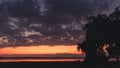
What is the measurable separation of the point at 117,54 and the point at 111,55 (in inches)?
46.0

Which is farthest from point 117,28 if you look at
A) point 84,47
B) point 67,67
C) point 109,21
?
point 67,67

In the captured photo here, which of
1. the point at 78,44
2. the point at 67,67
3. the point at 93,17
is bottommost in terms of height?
the point at 67,67

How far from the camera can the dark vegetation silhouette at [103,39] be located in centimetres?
7294

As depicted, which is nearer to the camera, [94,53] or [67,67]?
[67,67]

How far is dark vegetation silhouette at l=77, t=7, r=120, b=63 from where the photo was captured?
72.9 metres

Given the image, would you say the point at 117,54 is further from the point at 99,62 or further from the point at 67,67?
the point at 67,67

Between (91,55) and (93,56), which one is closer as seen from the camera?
(93,56)

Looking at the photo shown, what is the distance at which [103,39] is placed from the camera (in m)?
72.7

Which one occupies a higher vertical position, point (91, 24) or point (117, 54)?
point (91, 24)

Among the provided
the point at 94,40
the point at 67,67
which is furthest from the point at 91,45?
the point at 67,67

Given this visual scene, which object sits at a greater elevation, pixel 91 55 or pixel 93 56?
pixel 91 55

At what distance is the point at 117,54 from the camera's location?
7400 centimetres

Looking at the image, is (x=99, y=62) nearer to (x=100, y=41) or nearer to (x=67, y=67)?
(x=100, y=41)

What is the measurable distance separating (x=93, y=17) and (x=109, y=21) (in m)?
3.06
